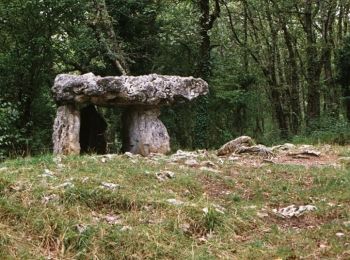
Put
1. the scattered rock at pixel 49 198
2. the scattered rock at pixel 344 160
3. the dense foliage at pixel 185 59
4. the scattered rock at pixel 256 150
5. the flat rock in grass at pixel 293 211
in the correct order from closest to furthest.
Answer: the scattered rock at pixel 49 198 → the flat rock in grass at pixel 293 211 → the scattered rock at pixel 344 160 → the scattered rock at pixel 256 150 → the dense foliage at pixel 185 59

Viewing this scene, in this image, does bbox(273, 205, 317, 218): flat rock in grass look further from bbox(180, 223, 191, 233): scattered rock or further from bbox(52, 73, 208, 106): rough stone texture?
bbox(52, 73, 208, 106): rough stone texture

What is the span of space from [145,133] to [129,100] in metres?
1.10

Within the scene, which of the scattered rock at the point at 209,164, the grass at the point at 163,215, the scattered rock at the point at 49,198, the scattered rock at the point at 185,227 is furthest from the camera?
the scattered rock at the point at 209,164

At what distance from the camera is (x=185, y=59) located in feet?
65.3

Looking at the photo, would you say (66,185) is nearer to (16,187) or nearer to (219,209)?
(16,187)

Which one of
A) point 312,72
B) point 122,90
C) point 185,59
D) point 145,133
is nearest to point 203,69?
point 185,59

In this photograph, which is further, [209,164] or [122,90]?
[122,90]

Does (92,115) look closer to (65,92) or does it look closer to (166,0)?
(65,92)

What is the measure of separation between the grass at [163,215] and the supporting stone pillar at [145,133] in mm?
4599

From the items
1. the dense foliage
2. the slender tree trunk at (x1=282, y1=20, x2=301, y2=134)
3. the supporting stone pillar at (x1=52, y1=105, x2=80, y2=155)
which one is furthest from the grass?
the slender tree trunk at (x1=282, y1=20, x2=301, y2=134)

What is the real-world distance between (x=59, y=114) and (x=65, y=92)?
699 mm

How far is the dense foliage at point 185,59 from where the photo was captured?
48.8ft

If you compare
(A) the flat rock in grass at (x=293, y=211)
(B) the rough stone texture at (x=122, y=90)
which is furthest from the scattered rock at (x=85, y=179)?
(B) the rough stone texture at (x=122, y=90)

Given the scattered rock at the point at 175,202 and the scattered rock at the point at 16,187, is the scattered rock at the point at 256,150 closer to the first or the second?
the scattered rock at the point at 175,202
